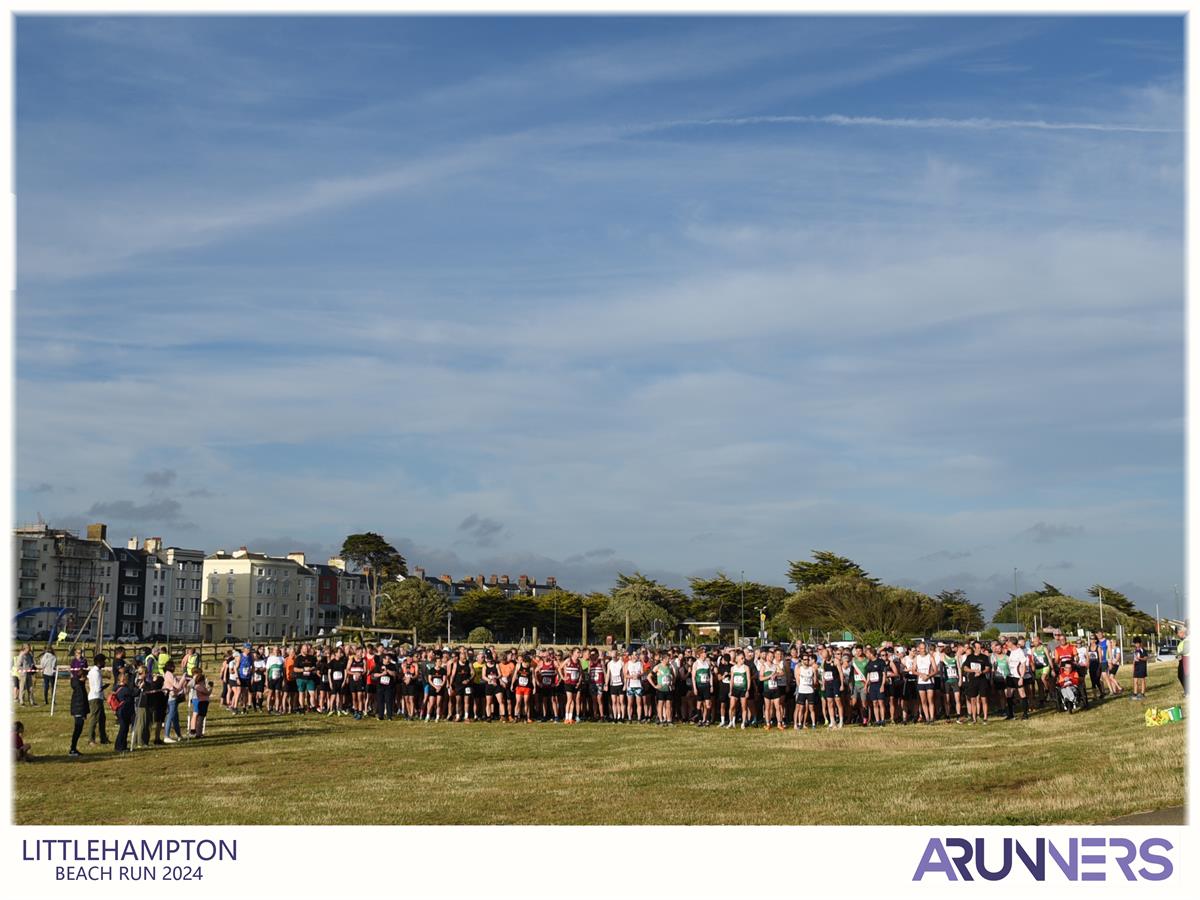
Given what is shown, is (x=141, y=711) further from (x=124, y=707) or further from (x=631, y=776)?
(x=631, y=776)

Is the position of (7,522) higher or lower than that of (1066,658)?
higher

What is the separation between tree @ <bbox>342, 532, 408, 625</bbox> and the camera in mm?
133625

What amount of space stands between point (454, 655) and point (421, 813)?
46.0 ft

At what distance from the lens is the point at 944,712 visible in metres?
24.7

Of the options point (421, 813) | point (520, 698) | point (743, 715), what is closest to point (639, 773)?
point (421, 813)

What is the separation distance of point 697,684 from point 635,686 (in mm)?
1442

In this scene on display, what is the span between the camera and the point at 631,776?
16516 mm

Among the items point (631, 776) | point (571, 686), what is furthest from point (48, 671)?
point (631, 776)

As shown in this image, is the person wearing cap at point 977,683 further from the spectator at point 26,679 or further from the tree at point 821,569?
the tree at point 821,569

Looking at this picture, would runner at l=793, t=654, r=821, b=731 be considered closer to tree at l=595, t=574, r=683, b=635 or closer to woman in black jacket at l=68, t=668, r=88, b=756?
woman in black jacket at l=68, t=668, r=88, b=756
